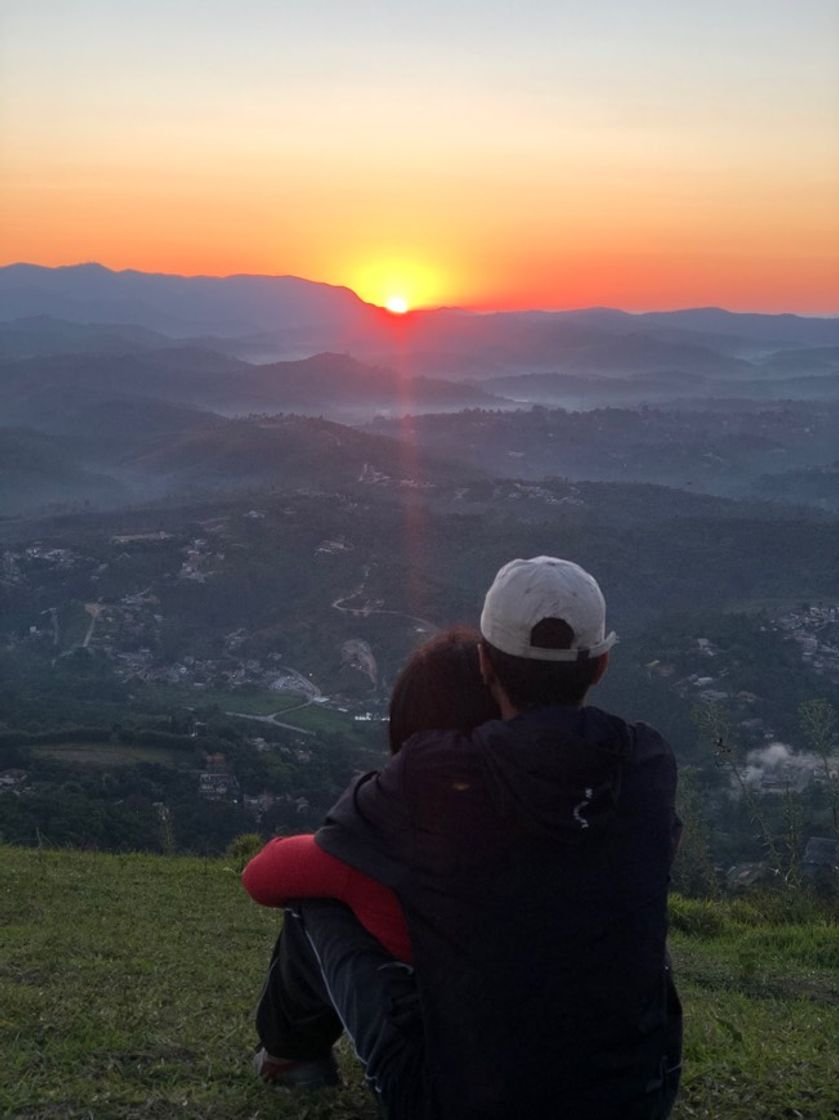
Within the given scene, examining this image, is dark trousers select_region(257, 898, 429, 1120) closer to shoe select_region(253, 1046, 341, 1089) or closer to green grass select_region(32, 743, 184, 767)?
shoe select_region(253, 1046, 341, 1089)

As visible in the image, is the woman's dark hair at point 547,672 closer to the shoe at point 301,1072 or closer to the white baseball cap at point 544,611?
the white baseball cap at point 544,611

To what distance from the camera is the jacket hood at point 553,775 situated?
84.9 inches

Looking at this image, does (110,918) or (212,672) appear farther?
(212,672)

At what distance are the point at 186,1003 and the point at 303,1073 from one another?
100 cm

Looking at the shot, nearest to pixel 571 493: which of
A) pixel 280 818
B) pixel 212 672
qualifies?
pixel 212 672

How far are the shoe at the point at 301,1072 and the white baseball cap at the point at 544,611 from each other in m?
1.30

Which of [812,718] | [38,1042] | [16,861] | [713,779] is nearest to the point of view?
[38,1042]

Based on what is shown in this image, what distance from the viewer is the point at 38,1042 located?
333 centimetres

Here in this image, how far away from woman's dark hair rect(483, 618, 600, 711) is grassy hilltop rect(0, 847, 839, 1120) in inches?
48.4

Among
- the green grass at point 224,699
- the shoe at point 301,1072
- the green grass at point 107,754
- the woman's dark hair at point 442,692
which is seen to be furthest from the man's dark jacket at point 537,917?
the green grass at point 224,699

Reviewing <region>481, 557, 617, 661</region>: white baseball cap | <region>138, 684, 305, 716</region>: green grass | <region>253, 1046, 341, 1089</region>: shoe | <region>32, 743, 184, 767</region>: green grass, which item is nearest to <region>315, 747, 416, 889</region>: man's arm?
<region>481, 557, 617, 661</region>: white baseball cap

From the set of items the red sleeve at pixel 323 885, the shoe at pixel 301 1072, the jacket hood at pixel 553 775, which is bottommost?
the shoe at pixel 301 1072

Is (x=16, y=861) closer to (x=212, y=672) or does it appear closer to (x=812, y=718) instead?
(x=812, y=718)

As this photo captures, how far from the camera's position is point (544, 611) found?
7.55ft
